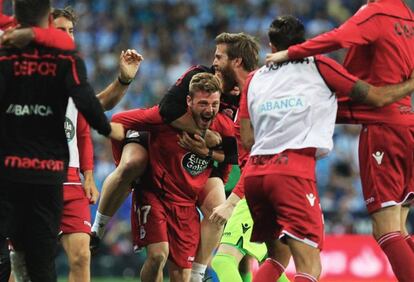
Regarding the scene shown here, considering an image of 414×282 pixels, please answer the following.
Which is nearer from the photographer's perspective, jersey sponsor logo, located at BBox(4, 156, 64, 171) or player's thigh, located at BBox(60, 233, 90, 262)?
jersey sponsor logo, located at BBox(4, 156, 64, 171)

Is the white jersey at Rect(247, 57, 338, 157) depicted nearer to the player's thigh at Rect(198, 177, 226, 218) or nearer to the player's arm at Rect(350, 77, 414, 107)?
the player's arm at Rect(350, 77, 414, 107)

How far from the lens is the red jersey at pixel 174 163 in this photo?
9000 mm

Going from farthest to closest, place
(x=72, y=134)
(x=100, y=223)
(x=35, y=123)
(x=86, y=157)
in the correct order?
1. (x=100, y=223)
2. (x=86, y=157)
3. (x=72, y=134)
4. (x=35, y=123)

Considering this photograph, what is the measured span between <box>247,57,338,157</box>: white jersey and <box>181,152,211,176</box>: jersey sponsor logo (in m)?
1.89

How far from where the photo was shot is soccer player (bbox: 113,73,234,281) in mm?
8883

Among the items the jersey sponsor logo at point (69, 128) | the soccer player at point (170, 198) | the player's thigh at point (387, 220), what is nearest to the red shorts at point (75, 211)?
the jersey sponsor logo at point (69, 128)

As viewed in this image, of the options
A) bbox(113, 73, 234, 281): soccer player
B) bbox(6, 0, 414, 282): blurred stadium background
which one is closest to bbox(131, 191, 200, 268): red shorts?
bbox(113, 73, 234, 281): soccer player

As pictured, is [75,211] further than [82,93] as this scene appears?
Yes

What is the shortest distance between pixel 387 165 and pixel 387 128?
0.91 ft

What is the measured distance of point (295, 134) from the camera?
7012mm

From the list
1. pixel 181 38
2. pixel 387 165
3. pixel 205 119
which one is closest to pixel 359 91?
pixel 387 165

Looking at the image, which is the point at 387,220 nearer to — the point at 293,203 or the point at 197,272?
the point at 293,203

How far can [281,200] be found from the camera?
7.00m

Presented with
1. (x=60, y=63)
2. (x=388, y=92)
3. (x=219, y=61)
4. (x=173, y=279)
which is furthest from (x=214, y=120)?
(x=60, y=63)
